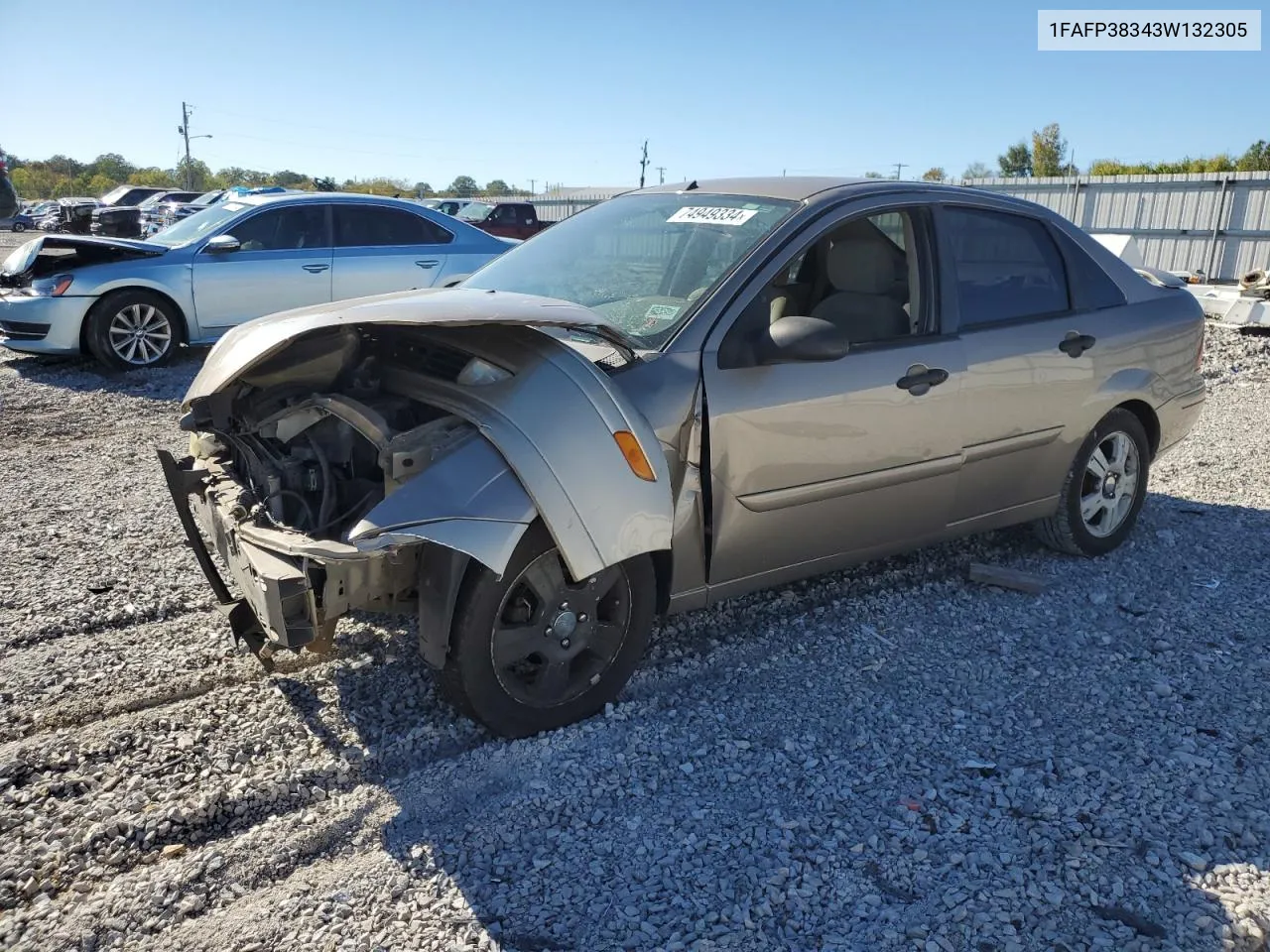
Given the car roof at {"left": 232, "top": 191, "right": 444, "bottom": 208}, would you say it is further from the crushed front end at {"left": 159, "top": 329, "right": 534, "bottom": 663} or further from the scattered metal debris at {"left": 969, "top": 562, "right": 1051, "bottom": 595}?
the scattered metal debris at {"left": 969, "top": 562, "right": 1051, "bottom": 595}

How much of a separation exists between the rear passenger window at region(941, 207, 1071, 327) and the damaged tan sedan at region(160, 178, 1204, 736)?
16mm

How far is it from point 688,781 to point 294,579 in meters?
1.34

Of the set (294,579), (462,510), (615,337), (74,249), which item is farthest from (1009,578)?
(74,249)

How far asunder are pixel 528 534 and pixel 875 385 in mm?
1602

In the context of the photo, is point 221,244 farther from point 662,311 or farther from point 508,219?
point 508,219

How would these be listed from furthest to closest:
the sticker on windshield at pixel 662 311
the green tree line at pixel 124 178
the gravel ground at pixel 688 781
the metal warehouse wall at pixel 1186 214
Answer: the green tree line at pixel 124 178, the metal warehouse wall at pixel 1186 214, the sticker on windshield at pixel 662 311, the gravel ground at pixel 688 781

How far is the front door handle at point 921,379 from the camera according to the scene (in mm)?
3924

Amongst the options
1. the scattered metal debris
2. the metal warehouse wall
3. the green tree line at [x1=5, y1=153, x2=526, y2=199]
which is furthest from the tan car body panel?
the green tree line at [x1=5, y1=153, x2=526, y2=199]

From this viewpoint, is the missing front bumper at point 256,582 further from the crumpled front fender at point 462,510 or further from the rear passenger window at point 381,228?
the rear passenger window at point 381,228

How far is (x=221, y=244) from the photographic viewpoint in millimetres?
9328

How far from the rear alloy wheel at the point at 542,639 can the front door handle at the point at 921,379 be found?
138 centimetres

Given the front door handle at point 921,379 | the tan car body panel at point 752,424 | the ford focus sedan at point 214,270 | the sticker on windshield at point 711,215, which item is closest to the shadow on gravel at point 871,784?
the tan car body panel at point 752,424

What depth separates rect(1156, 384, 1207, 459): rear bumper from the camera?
5082 millimetres

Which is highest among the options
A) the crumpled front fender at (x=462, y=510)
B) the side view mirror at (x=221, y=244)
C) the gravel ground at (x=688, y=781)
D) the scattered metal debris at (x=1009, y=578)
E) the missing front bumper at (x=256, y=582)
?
the side view mirror at (x=221, y=244)
